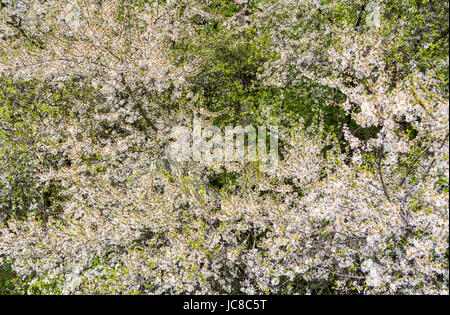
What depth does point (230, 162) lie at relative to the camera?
28.7ft

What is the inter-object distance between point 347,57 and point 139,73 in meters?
5.08

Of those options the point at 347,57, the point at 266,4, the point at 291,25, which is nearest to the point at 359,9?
the point at 291,25

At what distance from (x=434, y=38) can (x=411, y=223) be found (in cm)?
574

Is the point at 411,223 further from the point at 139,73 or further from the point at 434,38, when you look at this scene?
the point at 139,73

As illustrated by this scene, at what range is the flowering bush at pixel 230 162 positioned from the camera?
16.4ft

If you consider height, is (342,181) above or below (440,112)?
below

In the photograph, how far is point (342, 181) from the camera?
5379 mm

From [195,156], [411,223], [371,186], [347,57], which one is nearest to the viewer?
[411,223]

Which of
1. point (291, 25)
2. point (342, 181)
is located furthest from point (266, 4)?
point (342, 181)

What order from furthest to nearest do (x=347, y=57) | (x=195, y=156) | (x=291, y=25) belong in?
(x=291, y=25)
(x=195, y=156)
(x=347, y=57)

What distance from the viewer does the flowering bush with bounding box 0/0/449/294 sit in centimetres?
500

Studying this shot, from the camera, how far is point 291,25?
31.9ft
